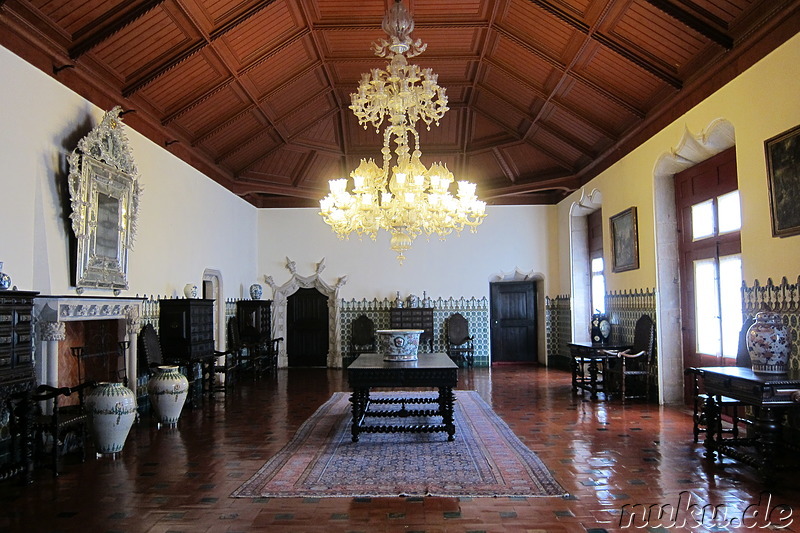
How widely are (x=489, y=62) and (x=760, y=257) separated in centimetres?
531

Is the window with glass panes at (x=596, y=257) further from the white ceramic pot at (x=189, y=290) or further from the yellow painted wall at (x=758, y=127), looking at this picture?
the white ceramic pot at (x=189, y=290)

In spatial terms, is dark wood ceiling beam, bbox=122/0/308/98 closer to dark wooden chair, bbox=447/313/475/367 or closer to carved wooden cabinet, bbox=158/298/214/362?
carved wooden cabinet, bbox=158/298/214/362

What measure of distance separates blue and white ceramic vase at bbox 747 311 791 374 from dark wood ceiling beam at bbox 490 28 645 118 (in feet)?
14.0

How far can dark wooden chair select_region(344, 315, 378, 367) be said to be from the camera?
543 inches

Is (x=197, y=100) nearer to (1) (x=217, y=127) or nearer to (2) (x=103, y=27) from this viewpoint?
(1) (x=217, y=127)

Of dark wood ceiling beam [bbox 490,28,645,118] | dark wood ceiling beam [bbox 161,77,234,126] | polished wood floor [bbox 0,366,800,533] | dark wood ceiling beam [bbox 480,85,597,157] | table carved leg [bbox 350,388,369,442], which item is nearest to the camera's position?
polished wood floor [bbox 0,366,800,533]

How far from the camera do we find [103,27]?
246 inches

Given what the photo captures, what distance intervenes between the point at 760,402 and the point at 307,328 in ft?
35.3

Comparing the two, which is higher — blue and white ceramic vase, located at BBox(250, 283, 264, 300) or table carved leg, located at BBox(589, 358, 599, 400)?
blue and white ceramic vase, located at BBox(250, 283, 264, 300)

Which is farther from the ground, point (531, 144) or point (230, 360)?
point (531, 144)

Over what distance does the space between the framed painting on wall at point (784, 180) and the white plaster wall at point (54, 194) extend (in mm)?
7294

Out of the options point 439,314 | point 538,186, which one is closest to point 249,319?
point 439,314

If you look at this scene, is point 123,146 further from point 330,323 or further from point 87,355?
point 330,323

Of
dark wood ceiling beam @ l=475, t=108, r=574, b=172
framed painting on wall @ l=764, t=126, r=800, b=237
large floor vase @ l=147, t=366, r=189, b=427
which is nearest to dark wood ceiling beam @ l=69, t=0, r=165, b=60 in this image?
large floor vase @ l=147, t=366, r=189, b=427
